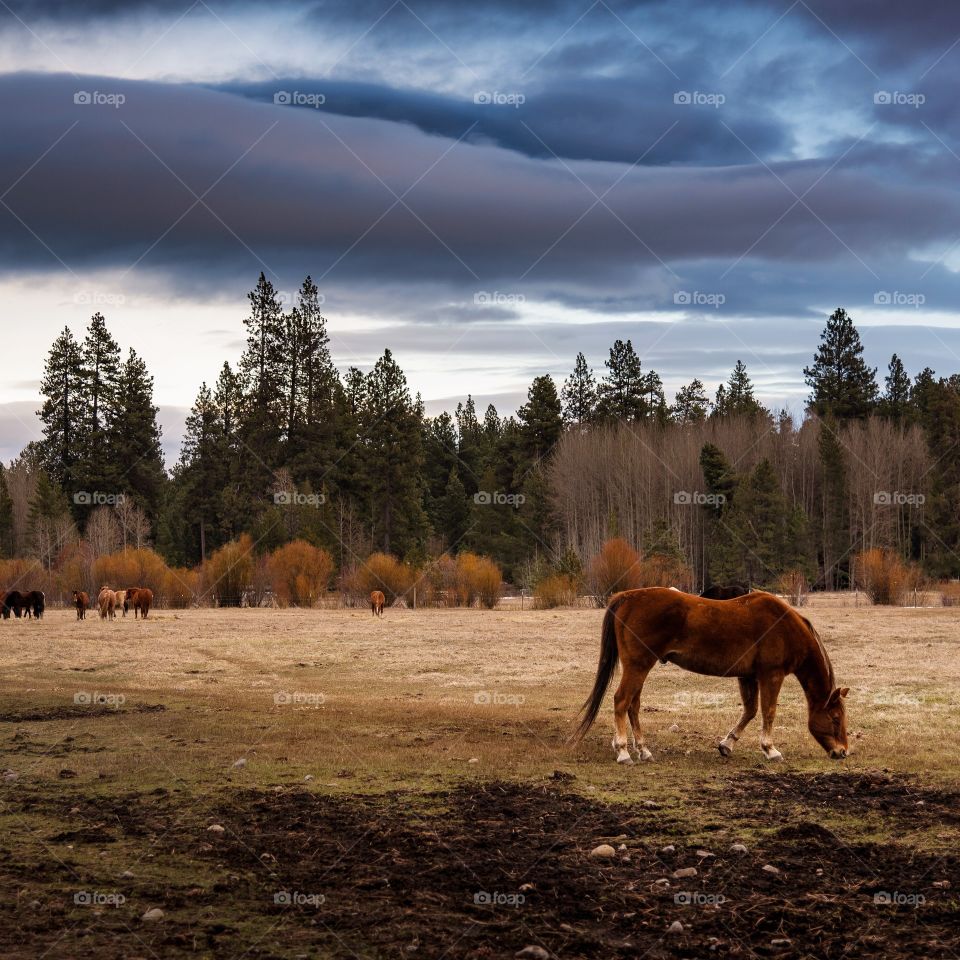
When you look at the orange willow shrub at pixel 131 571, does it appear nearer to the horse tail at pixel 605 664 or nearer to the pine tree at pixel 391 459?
the pine tree at pixel 391 459

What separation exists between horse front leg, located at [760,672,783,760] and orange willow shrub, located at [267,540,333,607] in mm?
43934

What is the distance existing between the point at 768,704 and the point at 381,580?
44205 mm

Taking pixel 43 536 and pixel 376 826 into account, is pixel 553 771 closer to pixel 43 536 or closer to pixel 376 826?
pixel 376 826

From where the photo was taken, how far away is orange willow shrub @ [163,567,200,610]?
56.4m

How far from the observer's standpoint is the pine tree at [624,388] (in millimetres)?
101312

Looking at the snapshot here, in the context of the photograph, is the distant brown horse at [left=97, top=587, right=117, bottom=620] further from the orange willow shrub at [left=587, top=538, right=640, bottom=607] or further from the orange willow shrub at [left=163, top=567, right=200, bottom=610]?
the orange willow shrub at [left=587, top=538, right=640, bottom=607]

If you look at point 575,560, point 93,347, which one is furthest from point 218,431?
point 575,560

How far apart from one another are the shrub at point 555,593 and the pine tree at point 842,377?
55.8 metres

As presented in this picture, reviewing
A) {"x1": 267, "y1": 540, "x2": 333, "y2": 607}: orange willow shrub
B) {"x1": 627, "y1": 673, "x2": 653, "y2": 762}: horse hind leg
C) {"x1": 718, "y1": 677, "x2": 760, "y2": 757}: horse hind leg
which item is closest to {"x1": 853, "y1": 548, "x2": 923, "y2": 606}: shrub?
{"x1": 267, "y1": 540, "x2": 333, "y2": 607}: orange willow shrub

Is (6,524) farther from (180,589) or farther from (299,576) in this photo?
(299,576)

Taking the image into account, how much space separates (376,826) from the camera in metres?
8.97

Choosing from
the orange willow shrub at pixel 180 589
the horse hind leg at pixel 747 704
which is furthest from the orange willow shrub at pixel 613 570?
the horse hind leg at pixel 747 704

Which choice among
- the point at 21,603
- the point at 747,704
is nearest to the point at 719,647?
the point at 747,704

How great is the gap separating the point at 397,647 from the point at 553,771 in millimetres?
17822
